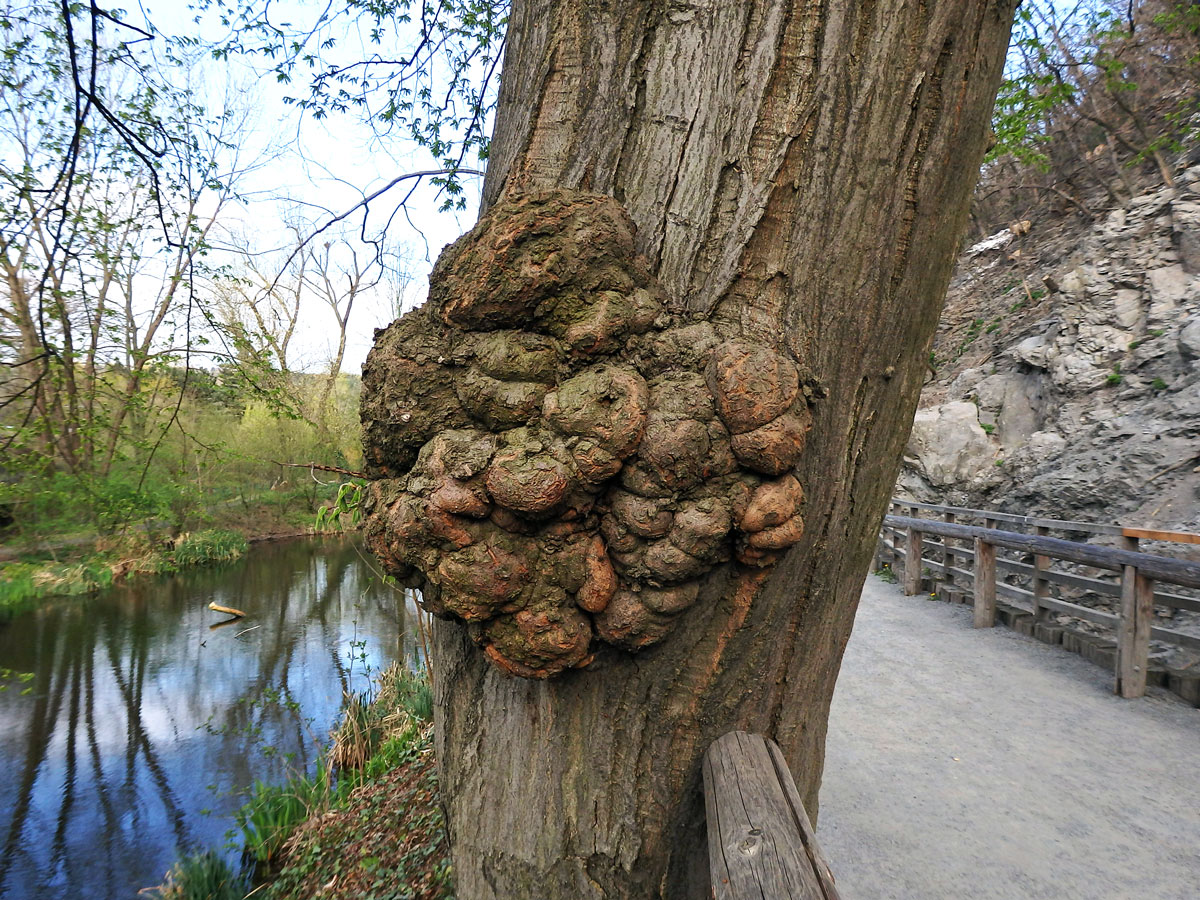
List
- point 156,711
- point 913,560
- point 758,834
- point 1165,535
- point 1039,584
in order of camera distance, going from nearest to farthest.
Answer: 1. point 758,834
2. point 1165,535
3. point 1039,584
4. point 913,560
5. point 156,711

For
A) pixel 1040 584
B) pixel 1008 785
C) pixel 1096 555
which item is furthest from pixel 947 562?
pixel 1008 785

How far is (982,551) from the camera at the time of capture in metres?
6.18

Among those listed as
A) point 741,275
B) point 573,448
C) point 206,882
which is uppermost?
point 741,275

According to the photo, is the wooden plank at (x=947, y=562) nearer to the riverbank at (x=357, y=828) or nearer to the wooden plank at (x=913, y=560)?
the wooden plank at (x=913, y=560)

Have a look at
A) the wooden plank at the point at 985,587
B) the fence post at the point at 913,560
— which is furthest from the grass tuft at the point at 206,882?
the fence post at the point at 913,560

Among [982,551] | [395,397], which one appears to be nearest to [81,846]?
[395,397]

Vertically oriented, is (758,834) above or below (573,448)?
below

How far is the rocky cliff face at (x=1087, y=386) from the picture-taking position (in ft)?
23.4

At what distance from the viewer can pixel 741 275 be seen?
3.74 feet

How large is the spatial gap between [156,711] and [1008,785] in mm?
9354

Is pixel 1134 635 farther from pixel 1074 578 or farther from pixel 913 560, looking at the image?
pixel 913 560

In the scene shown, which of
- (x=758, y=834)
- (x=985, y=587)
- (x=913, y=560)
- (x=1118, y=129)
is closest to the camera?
(x=758, y=834)

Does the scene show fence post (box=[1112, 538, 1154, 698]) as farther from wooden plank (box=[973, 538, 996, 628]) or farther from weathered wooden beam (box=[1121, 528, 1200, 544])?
wooden plank (box=[973, 538, 996, 628])

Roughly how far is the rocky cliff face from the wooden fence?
68cm
